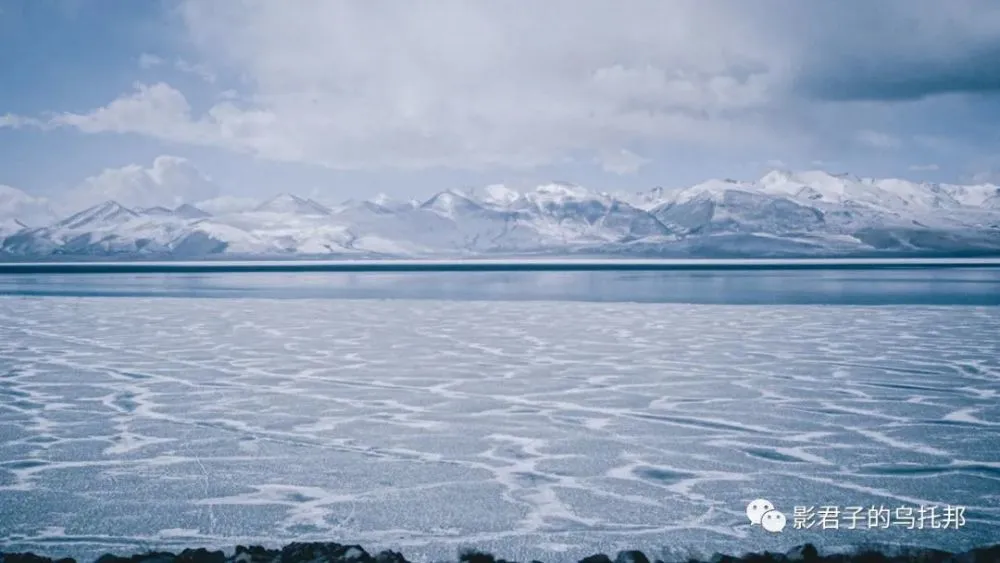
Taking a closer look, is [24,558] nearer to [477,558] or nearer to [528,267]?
[477,558]

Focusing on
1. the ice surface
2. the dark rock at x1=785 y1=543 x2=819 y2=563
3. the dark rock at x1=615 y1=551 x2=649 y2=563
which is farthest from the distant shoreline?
the dark rock at x1=615 y1=551 x2=649 y2=563

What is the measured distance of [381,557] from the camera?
3.48 metres

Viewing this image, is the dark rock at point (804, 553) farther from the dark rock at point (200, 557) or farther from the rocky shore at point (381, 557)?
the dark rock at point (200, 557)

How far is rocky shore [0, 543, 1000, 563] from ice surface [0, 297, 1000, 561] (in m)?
0.27

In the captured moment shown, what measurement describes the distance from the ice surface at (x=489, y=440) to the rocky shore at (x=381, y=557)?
0.27 m

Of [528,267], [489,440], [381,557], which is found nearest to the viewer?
[381,557]

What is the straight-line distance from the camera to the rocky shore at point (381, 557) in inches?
135

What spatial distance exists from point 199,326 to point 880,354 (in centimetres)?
981

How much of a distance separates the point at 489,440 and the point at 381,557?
2.35 m

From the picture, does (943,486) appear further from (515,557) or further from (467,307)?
(467,307)

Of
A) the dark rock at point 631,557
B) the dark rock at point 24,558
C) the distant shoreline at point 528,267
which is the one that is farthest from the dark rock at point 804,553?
the distant shoreline at point 528,267

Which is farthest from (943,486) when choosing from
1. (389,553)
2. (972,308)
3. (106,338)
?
(972,308)

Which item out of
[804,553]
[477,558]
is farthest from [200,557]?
[804,553]

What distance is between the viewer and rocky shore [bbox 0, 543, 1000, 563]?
3434 mm
